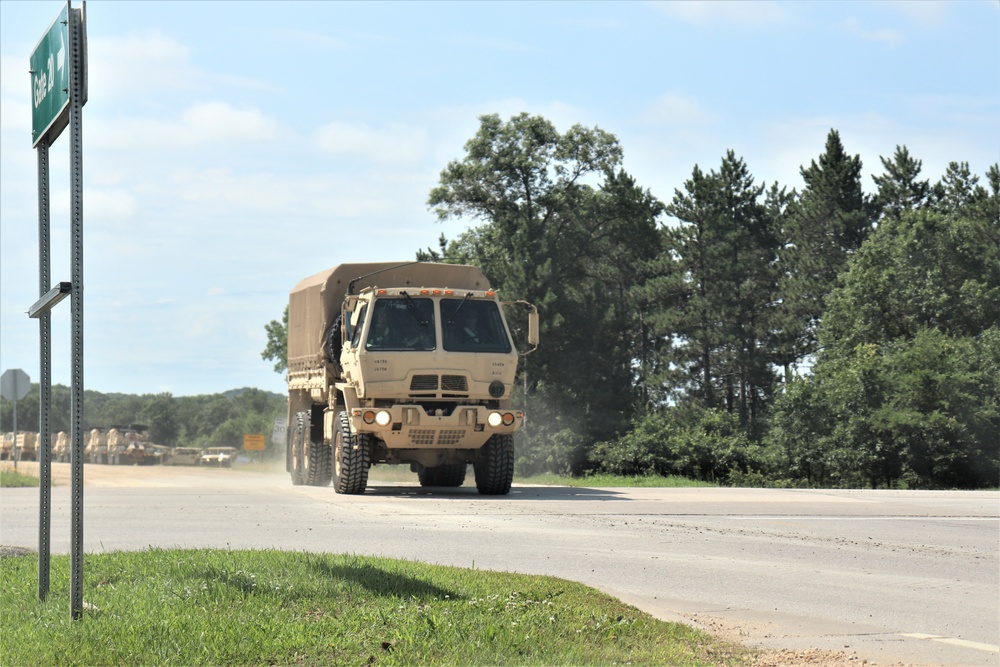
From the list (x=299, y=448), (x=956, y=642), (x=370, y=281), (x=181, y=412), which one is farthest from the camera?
(x=181, y=412)

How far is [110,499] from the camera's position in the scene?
19078mm

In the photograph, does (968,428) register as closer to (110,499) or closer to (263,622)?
(110,499)

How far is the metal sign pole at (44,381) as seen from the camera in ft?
24.7

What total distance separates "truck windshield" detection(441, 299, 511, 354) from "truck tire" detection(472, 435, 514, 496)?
1.53m

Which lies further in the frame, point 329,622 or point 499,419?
point 499,419

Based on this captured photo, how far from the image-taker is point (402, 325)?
19297 mm

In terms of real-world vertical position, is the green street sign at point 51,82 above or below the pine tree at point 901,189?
below

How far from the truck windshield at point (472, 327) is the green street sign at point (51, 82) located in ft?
37.9

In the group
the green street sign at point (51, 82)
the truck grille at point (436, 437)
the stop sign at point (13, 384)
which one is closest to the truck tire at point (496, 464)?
the truck grille at point (436, 437)

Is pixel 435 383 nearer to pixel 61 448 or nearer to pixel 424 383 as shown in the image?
pixel 424 383

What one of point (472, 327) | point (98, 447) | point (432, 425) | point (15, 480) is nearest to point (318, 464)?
point (432, 425)

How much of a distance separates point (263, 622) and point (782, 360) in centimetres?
5736

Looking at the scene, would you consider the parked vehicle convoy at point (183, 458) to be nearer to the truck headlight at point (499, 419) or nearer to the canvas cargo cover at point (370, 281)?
the canvas cargo cover at point (370, 281)

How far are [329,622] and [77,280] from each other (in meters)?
2.42
